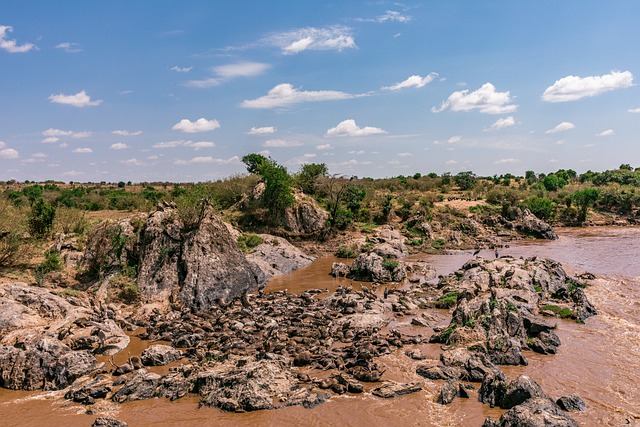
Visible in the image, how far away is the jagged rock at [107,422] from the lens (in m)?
8.41

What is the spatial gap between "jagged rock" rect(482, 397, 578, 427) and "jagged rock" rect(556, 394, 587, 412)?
1.03 m

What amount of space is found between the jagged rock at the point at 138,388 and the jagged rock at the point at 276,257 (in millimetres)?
11856

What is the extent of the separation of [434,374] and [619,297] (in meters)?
12.6

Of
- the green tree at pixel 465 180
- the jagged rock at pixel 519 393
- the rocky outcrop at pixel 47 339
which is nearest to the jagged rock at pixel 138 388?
the rocky outcrop at pixel 47 339

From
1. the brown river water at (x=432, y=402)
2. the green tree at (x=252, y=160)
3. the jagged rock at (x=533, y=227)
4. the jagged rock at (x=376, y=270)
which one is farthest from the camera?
the green tree at (x=252, y=160)

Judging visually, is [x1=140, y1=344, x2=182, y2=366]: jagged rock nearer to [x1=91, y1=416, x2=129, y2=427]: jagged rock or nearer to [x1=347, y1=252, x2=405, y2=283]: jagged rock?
[x1=91, y1=416, x2=129, y2=427]: jagged rock

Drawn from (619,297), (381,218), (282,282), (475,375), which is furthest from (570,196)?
(475,375)

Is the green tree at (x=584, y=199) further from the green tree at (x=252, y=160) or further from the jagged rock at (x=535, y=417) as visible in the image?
the jagged rock at (x=535, y=417)

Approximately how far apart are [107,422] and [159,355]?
3383mm

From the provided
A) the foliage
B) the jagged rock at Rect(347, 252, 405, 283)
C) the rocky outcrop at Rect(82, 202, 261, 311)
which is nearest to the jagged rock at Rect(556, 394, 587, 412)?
the rocky outcrop at Rect(82, 202, 261, 311)

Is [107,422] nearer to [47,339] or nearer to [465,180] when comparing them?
[47,339]

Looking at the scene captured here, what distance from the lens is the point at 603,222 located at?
42125 millimetres

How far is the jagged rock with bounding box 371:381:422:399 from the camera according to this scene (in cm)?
987

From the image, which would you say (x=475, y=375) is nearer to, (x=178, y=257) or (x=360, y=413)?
(x=360, y=413)
